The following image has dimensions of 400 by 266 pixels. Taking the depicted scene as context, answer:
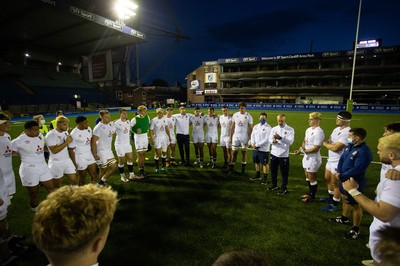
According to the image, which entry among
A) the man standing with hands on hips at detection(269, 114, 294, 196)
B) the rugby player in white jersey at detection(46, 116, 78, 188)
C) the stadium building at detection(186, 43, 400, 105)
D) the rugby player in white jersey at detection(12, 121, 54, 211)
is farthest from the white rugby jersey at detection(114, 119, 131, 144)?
the stadium building at detection(186, 43, 400, 105)

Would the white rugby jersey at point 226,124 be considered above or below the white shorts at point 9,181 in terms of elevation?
above

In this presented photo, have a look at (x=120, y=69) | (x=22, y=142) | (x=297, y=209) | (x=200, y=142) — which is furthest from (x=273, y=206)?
(x=120, y=69)

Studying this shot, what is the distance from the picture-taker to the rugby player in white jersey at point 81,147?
6.02 meters

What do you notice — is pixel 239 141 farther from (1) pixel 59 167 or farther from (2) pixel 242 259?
(2) pixel 242 259

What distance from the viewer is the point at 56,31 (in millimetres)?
32719

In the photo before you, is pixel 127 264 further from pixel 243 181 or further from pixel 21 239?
pixel 243 181

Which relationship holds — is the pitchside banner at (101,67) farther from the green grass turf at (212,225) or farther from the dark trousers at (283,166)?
the dark trousers at (283,166)

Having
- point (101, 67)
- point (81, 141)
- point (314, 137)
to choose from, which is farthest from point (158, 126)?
point (101, 67)

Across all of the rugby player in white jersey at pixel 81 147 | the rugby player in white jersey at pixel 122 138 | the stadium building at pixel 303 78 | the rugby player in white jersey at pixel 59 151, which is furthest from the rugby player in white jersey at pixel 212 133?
the stadium building at pixel 303 78

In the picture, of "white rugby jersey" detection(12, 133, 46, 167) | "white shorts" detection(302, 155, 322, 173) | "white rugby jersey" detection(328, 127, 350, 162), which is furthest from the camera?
"white shorts" detection(302, 155, 322, 173)

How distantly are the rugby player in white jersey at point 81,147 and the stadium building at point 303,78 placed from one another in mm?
50781

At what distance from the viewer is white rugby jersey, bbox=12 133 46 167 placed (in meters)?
4.83

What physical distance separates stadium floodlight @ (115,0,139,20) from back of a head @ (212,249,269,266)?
31.7 meters

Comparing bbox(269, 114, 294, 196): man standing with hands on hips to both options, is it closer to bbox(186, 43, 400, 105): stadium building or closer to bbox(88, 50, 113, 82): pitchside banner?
bbox(88, 50, 113, 82): pitchside banner
